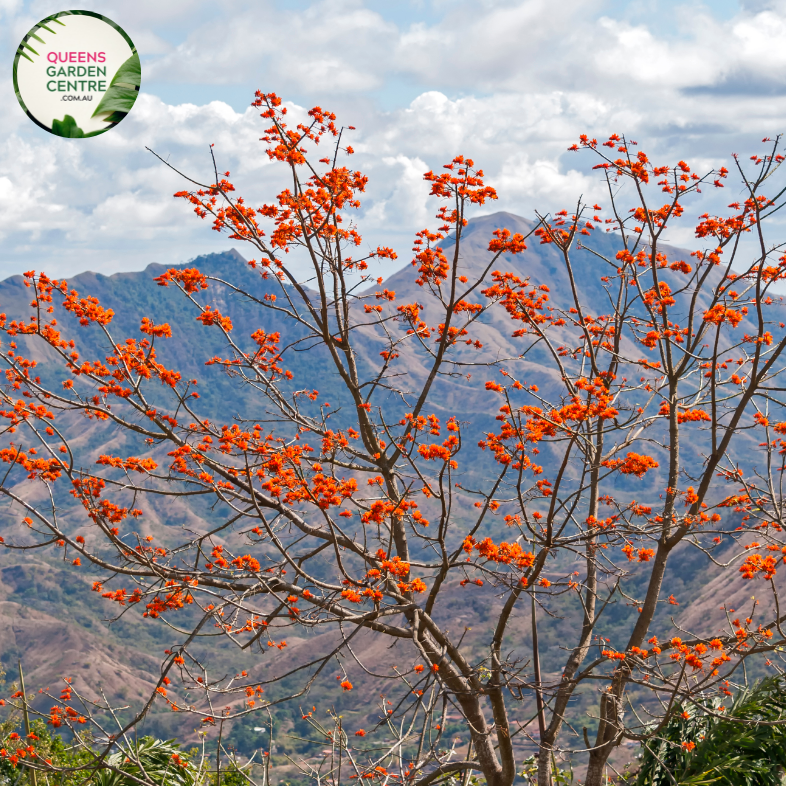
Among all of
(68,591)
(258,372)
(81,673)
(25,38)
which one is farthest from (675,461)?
(68,591)

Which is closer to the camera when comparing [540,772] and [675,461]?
[540,772]

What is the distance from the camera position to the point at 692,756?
9.17 metres

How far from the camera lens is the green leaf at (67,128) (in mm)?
11859

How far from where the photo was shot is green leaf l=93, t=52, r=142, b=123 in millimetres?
12141

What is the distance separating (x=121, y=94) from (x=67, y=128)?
1059 millimetres

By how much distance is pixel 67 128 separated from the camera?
12.0 metres

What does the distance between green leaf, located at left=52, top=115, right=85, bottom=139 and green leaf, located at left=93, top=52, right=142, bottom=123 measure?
0.41m

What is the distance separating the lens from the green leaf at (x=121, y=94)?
12141 mm

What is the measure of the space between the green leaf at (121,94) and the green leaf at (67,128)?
41 centimetres

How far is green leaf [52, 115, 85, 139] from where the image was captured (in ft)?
38.9

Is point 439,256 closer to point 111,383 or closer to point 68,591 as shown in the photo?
point 111,383

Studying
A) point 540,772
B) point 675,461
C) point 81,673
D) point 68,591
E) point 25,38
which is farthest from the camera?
point 68,591

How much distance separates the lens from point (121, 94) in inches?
484

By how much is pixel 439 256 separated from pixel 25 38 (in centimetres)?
751
